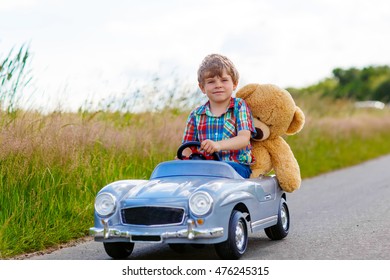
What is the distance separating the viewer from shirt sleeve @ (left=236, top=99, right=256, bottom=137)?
20.9ft

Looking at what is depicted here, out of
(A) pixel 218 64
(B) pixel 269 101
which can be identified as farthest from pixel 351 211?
(A) pixel 218 64

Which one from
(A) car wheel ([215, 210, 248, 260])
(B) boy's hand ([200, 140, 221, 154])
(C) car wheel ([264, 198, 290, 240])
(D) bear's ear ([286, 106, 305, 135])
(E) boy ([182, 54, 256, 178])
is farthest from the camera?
(D) bear's ear ([286, 106, 305, 135])

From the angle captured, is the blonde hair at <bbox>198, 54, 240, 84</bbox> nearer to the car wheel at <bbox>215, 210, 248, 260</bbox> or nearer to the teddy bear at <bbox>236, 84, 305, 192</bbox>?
the teddy bear at <bbox>236, 84, 305, 192</bbox>

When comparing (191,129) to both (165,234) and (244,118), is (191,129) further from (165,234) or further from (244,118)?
(165,234)

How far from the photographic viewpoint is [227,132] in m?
6.39

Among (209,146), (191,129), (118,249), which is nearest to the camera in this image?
(118,249)

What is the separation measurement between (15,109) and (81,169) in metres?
1.11

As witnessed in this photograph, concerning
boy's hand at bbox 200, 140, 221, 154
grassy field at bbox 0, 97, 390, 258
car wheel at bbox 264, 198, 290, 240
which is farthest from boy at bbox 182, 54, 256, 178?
grassy field at bbox 0, 97, 390, 258

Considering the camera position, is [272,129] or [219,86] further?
[272,129]

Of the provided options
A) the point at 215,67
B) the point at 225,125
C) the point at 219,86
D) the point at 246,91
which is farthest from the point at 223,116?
the point at 246,91

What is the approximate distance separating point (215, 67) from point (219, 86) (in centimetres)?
17

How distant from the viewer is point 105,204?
556cm

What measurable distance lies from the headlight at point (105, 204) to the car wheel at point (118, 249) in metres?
0.37

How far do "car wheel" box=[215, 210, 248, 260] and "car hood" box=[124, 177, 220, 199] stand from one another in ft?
1.03
